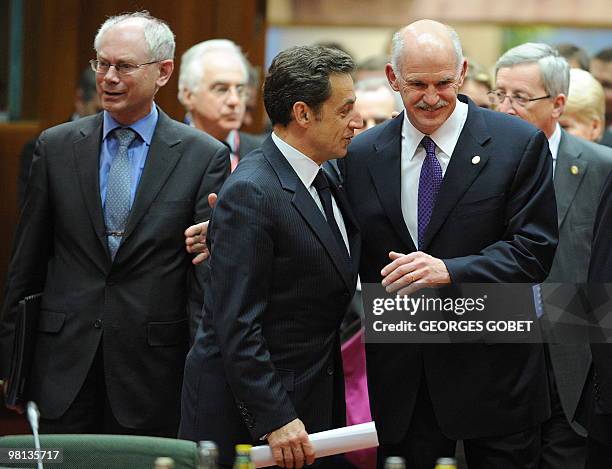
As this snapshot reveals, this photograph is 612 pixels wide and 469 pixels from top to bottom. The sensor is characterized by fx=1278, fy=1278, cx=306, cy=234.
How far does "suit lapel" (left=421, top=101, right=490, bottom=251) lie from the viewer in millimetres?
3568

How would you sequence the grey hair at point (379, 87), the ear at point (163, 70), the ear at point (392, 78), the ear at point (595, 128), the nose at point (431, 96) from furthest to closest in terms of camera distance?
1. the grey hair at point (379, 87)
2. the ear at point (595, 128)
3. the ear at point (163, 70)
4. the ear at point (392, 78)
5. the nose at point (431, 96)

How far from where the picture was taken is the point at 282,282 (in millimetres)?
3373

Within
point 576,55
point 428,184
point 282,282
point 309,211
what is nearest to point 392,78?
point 428,184

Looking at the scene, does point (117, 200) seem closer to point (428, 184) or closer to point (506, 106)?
point (428, 184)

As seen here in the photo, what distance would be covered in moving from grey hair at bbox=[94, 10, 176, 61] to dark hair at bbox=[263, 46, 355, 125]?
0.87 m

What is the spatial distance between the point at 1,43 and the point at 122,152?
11.9 ft

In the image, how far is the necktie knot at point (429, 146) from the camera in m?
3.67

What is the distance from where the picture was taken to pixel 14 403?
13.5 feet

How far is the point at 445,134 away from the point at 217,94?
219 centimetres

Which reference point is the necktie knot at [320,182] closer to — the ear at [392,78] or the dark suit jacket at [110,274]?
the ear at [392,78]

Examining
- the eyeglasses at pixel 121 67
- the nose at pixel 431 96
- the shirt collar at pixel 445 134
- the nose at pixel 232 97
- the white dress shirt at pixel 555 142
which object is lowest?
the nose at pixel 232 97

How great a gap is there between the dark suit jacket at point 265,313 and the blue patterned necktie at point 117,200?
72cm

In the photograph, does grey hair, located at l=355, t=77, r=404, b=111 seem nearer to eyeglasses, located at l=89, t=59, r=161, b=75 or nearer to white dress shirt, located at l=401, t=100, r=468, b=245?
eyeglasses, located at l=89, t=59, r=161, b=75

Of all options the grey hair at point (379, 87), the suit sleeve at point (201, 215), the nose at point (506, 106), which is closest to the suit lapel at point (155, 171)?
the suit sleeve at point (201, 215)
